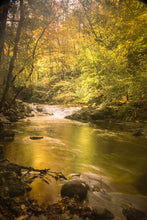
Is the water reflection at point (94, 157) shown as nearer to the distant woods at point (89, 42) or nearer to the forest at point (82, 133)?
the forest at point (82, 133)

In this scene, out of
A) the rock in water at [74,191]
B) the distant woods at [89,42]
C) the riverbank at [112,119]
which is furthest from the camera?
the riverbank at [112,119]

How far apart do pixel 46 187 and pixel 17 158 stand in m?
2.13

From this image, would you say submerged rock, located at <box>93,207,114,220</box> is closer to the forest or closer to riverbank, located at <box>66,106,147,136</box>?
the forest

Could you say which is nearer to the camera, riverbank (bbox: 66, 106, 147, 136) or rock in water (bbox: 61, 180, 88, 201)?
rock in water (bbox: 61, 180, 88, 201)

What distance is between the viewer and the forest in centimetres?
271

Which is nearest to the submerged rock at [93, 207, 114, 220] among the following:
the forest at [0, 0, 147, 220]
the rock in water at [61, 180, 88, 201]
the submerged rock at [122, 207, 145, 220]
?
the forest at [0, 0, 147, 220]

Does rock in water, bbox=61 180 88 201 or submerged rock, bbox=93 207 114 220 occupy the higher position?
rock in water, bbox=61 180 88 201

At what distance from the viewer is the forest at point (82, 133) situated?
8.91 feet

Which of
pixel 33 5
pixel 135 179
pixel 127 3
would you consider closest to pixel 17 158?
pixel 135 179

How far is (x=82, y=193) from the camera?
2932 millimetres

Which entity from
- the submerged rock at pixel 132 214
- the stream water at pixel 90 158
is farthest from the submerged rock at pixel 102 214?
the stream water at pixel 90 158

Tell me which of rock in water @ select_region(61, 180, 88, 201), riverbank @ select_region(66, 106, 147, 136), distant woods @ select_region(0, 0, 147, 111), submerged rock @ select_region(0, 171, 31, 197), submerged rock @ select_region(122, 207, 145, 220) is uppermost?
distant woods @ select_region(0, 0, 147, 111)

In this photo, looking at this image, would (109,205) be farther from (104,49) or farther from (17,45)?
(104,49)

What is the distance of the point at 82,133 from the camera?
908 centimetres
